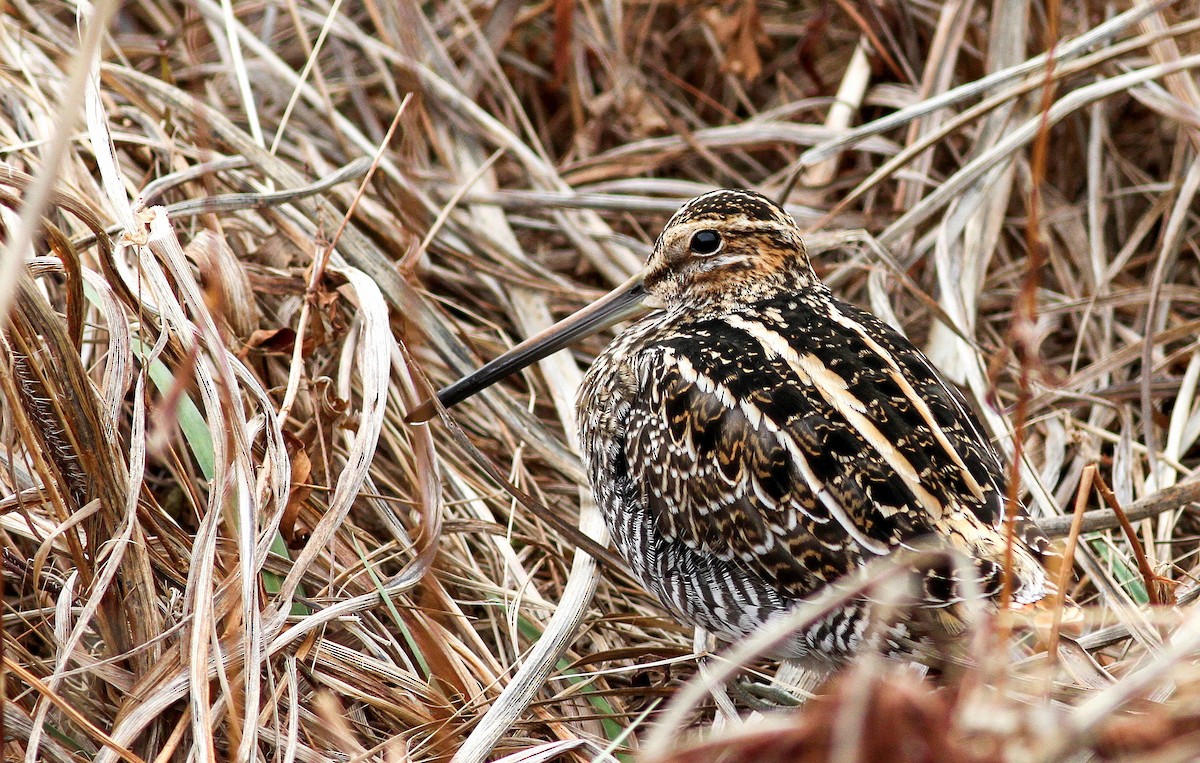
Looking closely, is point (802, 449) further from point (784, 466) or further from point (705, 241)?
point (705, 241)

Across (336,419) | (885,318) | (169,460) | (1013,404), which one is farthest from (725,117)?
(169,460)

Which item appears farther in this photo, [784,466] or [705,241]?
[705,241]

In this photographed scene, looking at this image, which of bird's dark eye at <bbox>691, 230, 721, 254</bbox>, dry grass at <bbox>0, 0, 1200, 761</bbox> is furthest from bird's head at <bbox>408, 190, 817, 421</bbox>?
dry grass at <bbox>0, 0, 1200, 761</bbox>

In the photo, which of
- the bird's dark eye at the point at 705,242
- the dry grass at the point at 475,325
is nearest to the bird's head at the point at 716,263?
the bird's dark eye at the point at 705,242

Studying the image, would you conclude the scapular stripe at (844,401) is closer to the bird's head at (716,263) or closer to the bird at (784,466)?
the bird at (784,466)

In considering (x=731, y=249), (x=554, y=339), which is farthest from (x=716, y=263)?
(x=554, y=339)

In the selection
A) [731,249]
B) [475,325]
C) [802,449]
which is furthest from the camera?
[475,325]
